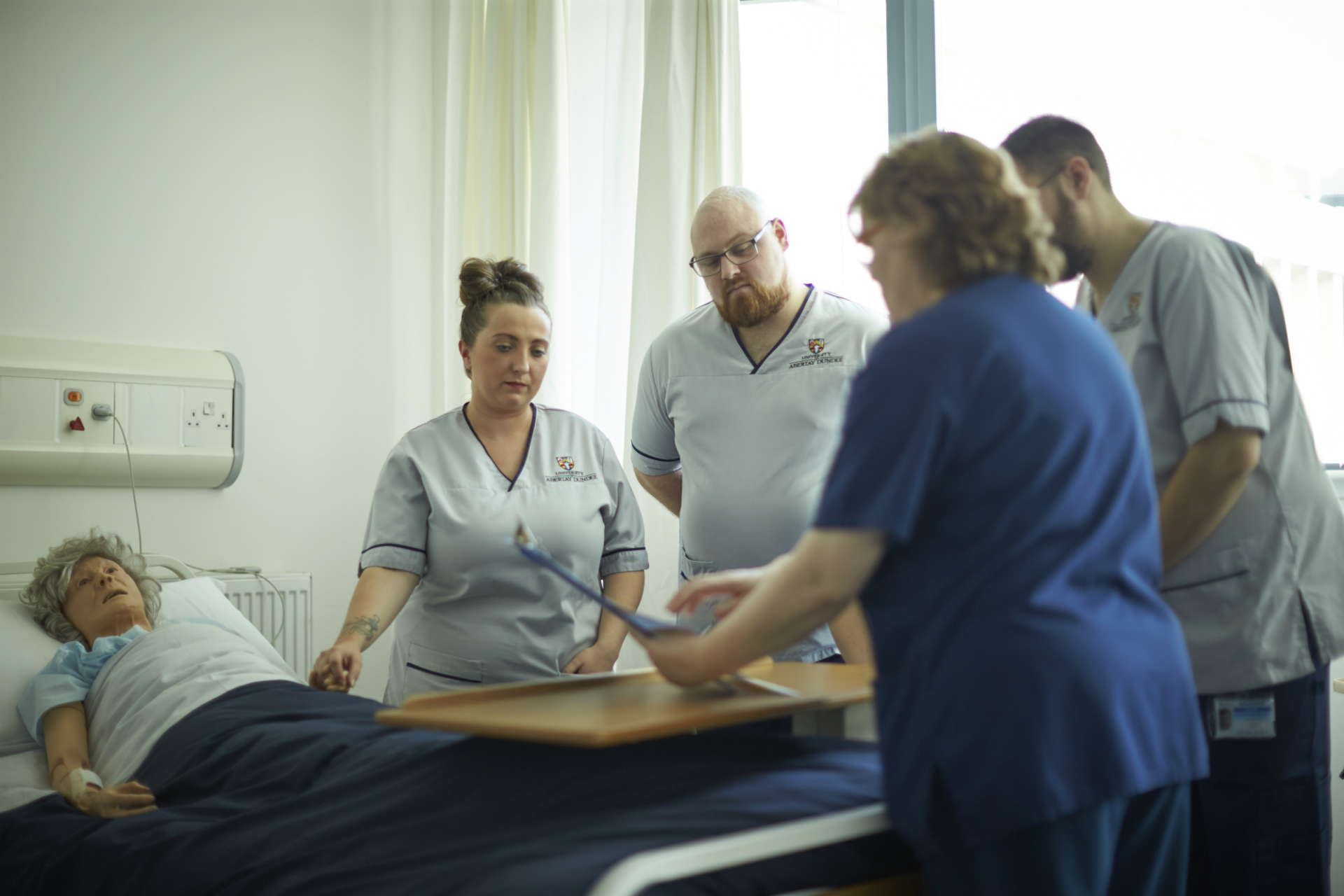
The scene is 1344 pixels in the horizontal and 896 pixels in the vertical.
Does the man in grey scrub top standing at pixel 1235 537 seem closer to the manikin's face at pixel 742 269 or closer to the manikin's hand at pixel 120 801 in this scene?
the manikin's face at pixel 742 269

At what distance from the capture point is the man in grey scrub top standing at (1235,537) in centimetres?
134

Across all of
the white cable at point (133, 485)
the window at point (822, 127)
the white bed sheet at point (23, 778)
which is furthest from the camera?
the window at point (822, 127)

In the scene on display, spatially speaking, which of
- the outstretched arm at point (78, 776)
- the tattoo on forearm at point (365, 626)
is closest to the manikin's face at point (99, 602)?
the outstretched arm at point (78, 776)

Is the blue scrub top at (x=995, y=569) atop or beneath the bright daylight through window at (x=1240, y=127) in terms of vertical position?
beneath

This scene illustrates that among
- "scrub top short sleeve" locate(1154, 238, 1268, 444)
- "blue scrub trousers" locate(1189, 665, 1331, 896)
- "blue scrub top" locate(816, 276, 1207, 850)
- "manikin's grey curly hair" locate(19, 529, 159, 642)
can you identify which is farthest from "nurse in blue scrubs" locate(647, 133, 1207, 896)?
"manikin's grey curly hair" locate(19, 529, 159, 642)

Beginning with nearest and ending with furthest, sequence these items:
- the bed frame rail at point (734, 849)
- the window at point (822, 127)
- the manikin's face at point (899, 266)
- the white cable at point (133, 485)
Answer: the bed frame rail at point (734, 849) → the manikin's face at point (899, 266) → the white cable at point (133, 485) → the window at point (822, 127)

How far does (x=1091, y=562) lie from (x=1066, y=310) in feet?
0.76

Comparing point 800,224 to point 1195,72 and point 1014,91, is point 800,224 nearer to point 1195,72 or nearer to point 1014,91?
point 1014,91

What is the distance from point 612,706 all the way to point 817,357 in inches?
43.0

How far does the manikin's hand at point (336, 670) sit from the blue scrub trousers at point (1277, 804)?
1.33 metres

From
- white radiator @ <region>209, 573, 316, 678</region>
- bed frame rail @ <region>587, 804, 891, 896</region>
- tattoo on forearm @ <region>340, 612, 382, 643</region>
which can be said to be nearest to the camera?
bed frame rail @ <region>587, 804, 891, 896</region>

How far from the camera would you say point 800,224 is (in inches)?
117

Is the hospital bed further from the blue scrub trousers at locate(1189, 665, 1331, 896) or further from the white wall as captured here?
the white wall

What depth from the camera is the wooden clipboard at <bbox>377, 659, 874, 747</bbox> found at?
1025 millimetres
